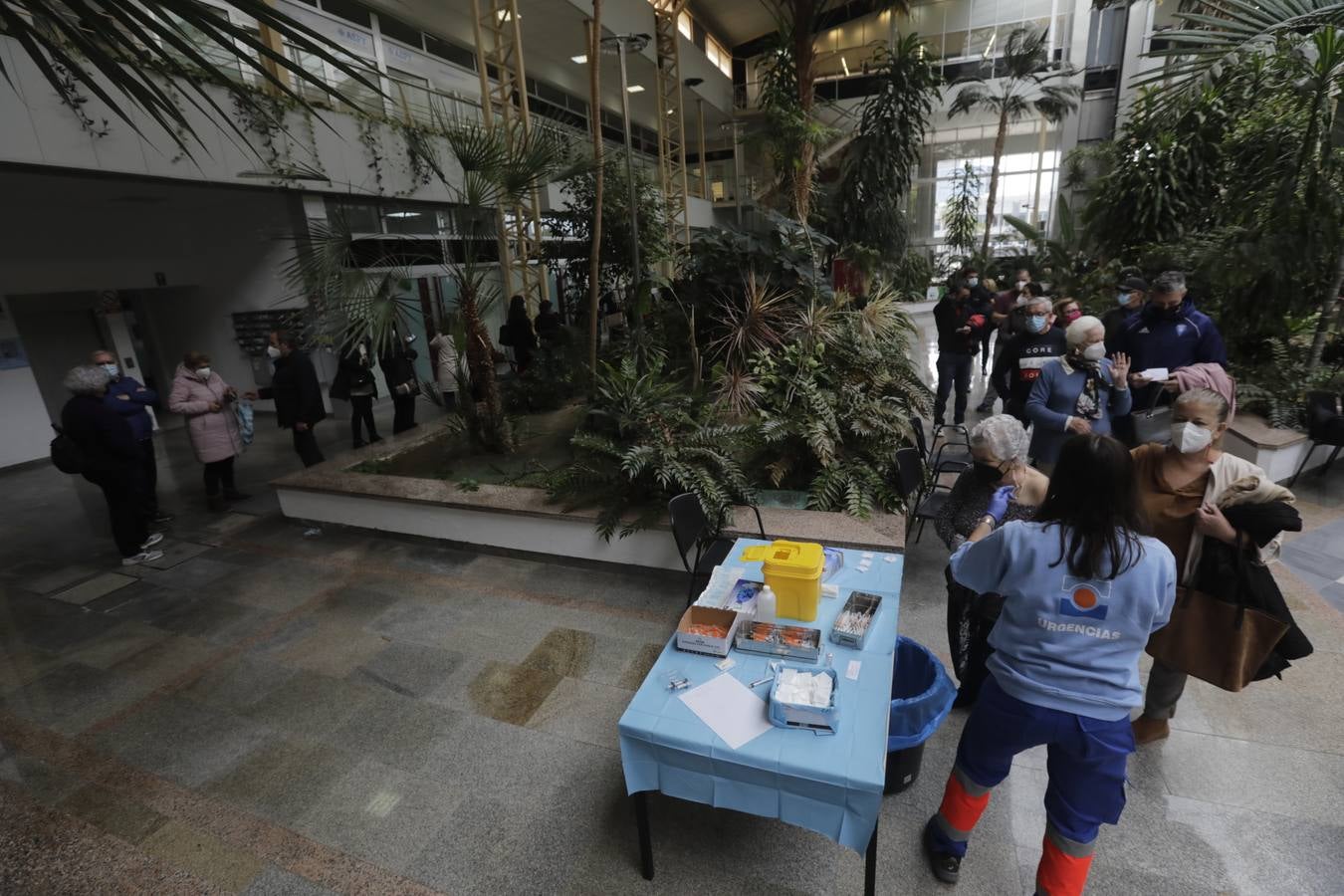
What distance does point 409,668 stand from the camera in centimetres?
390

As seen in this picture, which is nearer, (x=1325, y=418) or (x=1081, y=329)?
(x=1081, y=329)

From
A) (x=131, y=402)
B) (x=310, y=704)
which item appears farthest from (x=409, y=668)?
(x=131, y=402)

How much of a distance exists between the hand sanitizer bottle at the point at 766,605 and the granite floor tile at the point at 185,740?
2.74 metres

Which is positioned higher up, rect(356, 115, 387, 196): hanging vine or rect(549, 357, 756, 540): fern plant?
rect(356, 115, 387, 196): hanging vine

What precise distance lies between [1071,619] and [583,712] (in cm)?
244

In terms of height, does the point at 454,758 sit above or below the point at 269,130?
below

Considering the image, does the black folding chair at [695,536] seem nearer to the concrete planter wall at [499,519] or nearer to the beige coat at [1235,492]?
the concrete planter wall at [499,519]

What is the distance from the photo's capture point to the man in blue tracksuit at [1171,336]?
15.2 ft

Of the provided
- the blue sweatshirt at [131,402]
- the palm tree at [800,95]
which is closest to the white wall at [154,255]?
the blue sweatshirt at [131,402]

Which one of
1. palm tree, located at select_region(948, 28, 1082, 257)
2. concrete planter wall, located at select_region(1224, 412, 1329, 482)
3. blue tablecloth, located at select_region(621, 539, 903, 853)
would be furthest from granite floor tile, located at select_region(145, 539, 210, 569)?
palm tree, located at select_region(948, 28, 1082, 257)

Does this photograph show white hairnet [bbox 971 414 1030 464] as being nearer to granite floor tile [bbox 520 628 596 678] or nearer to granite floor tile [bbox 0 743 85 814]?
granite floor tile [bbox 520 628 596 678]

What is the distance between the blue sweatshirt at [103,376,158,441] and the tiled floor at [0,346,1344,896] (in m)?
1.41

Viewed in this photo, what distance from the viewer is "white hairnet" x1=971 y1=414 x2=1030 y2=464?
2.62 m

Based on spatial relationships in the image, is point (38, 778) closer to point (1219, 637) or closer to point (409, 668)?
point (409, 668)
